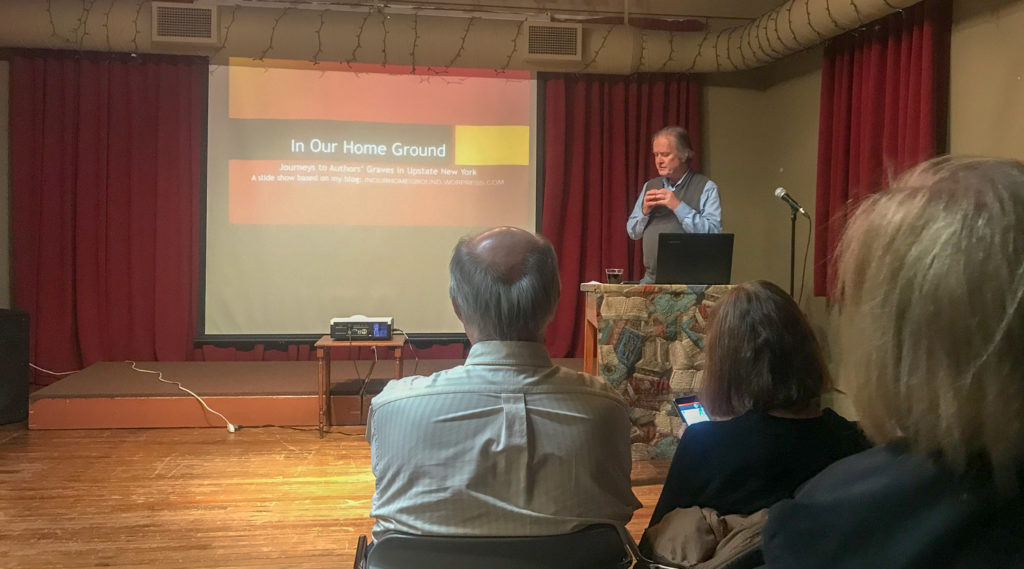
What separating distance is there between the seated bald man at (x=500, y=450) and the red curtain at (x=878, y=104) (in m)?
2.28

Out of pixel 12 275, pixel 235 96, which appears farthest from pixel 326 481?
pixel 12 275

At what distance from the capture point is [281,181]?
4926 mm

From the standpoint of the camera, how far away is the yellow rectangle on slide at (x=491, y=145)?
509cm

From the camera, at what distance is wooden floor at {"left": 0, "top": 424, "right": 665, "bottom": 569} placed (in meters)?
2.49

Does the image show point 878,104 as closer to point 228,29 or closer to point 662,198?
point 662,198

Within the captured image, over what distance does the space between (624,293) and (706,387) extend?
5.50 ft

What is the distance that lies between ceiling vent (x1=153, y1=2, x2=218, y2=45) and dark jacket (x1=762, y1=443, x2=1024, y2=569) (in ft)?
15.9

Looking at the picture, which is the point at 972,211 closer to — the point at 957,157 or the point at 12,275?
the point at 957,157

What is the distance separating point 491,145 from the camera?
5129 mm

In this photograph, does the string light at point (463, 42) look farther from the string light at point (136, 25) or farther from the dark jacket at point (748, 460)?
the dark jacket at point (748, 460)

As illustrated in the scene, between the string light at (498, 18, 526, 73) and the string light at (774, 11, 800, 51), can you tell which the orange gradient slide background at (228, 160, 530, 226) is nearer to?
the string light at (498, 18, 526, 73)

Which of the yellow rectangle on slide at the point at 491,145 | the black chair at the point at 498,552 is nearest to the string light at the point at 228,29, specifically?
the yellow rectangle on slide at the point at 491,145

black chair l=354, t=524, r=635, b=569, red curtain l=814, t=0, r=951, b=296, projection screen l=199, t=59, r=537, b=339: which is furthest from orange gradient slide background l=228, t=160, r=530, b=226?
black chair l=354, t=524, r=635, b=569

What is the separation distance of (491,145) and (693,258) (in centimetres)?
235
